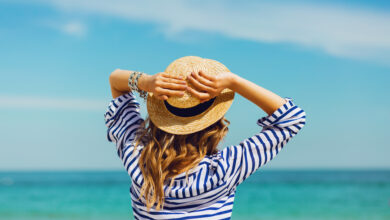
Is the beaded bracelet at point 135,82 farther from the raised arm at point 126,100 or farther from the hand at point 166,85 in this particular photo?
A: the hand at point 166,85

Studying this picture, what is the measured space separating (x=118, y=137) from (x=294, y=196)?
1907 cm

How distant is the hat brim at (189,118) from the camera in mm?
1531

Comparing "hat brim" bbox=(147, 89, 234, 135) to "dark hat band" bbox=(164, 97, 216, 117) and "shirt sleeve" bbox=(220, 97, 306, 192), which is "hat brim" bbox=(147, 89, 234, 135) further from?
"shirt sleeve" bbox=(220, 97, 306, 192)

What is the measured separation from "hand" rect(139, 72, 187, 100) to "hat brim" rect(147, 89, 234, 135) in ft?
0.30

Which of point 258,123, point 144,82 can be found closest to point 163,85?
point 144,82

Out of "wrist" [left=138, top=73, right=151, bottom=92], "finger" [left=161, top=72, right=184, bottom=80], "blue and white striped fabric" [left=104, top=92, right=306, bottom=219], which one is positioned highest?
"wrist" [left=138, top=73, right=151, bottom=92]

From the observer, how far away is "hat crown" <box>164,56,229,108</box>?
5.10 ft

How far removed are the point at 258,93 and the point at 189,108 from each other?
9.7 inches

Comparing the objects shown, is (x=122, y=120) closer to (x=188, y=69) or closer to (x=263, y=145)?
(x=188, y=69)

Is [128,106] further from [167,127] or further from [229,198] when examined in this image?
[229,198]

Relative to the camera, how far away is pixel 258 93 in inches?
60.2

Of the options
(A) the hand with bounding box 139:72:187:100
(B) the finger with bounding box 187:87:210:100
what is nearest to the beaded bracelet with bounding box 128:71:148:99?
(A) the hand with bounding box 139:72:187:100

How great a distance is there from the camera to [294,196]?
1984cm
